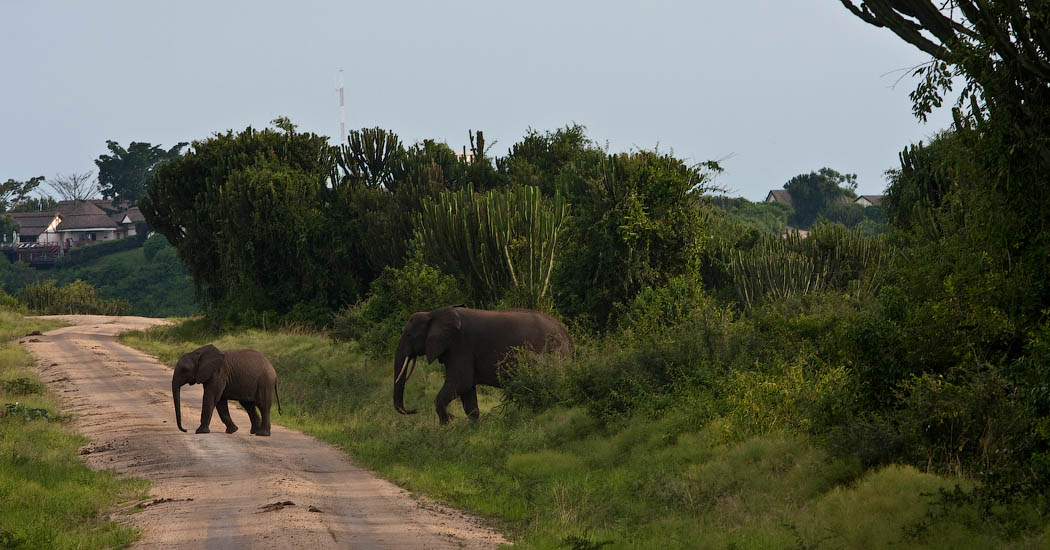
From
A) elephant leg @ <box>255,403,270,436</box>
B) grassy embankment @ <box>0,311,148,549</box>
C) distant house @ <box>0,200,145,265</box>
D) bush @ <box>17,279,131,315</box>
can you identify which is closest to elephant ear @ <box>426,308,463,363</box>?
elephant leg @ <box>255,403,270,436</box>

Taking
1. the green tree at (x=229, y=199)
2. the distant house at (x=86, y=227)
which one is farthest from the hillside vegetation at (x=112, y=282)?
the green tree at (x=229, y=199)

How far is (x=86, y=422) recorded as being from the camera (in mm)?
19344

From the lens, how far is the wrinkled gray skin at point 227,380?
17.3 metres

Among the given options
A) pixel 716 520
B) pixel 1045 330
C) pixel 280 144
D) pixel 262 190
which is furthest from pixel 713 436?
pixel 280 144

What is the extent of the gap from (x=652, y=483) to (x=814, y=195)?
93.7 metres

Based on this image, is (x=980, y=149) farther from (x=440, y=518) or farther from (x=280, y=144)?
(x=280, y=144)

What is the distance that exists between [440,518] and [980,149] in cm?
645

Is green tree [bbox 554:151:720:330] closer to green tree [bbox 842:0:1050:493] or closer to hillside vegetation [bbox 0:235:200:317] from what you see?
green tree [bbox 842:0:1050:493]

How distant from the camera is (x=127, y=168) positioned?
10725 centimetres

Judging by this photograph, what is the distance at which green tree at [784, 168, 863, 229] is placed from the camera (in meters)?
99.9

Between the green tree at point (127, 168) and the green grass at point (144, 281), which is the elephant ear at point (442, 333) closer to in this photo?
the green grass at point (144, 281)

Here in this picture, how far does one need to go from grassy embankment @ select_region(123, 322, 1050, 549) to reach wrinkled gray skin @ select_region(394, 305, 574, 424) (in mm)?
543

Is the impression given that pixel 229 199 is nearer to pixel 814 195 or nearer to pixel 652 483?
pixel 652 483

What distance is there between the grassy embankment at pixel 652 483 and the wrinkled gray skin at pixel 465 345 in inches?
21.4
